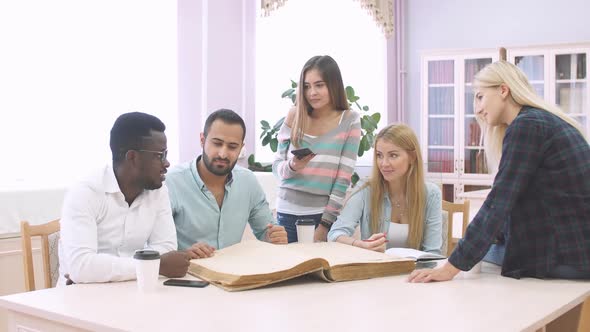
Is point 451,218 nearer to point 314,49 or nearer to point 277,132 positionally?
point 277,132

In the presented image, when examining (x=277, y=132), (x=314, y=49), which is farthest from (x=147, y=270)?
(x=314, y=49)

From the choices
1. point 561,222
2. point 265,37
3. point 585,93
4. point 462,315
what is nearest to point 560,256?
point 561,222

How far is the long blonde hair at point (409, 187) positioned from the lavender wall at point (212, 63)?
2012 millimetres

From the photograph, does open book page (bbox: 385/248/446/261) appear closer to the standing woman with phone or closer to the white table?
the white table

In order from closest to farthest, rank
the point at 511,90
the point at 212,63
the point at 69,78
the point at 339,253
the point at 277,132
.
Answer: the point at 511,90 < the point at 339,253 < the point at 69,78 < the point at 212,63 < the point at 277,132

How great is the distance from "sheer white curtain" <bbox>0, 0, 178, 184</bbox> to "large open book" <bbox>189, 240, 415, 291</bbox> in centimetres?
174

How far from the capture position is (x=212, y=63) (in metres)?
4.62

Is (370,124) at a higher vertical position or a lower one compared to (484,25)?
lower

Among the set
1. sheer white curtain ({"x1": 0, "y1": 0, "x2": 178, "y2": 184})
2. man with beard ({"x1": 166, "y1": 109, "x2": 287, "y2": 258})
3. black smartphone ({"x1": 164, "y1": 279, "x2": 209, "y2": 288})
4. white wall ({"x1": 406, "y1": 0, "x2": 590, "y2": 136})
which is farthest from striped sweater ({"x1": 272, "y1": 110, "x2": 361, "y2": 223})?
white wall ({"x1": 406, "y1": 0, "x2": 590, "y2": 136})

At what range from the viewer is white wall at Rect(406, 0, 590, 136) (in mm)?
6605

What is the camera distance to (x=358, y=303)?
5.34 feet

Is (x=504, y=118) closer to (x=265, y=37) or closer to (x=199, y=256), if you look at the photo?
(x=199, y=256)

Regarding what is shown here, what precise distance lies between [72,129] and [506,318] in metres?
2.72

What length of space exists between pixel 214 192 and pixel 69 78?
1.53 m
